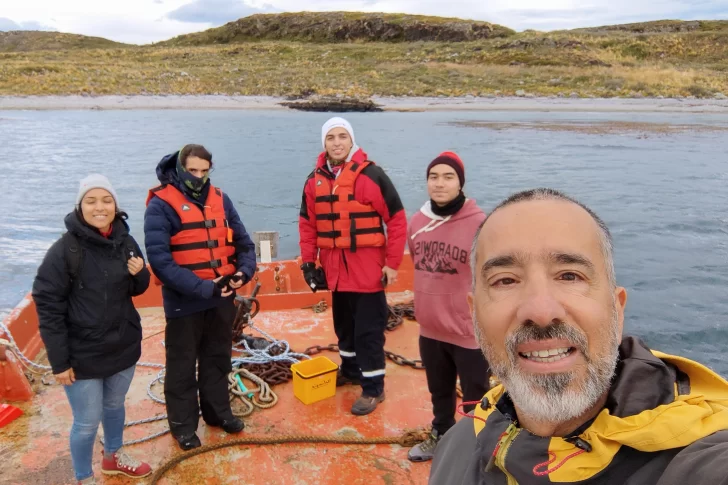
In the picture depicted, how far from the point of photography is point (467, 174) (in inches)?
617

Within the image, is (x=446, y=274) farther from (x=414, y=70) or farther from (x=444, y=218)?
(x=414, y=70)

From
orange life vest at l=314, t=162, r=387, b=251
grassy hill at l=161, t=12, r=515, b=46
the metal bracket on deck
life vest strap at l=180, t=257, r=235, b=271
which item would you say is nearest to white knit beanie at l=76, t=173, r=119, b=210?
life vest strap at l=180, t=257, r=235, b=271

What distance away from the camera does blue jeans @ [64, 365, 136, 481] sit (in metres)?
2.44

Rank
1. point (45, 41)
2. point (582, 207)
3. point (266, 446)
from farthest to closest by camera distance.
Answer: point (45, 41), point (266, 446), point (582, 207)

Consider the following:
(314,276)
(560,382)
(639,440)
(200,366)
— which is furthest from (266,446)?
(639,440)

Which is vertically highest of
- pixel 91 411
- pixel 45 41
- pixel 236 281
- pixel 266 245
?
→ pixel 45 41

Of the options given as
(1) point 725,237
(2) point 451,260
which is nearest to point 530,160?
(1) point 725,237

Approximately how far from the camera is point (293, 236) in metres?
11.0

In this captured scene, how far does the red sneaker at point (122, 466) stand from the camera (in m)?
2.71

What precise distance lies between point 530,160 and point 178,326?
52.5 ft

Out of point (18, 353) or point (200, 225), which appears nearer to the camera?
point (200, 225)

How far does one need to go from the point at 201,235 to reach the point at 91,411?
977 millimetres

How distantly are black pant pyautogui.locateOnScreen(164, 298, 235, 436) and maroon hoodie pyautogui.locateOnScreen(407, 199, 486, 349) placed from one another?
1.11 metres

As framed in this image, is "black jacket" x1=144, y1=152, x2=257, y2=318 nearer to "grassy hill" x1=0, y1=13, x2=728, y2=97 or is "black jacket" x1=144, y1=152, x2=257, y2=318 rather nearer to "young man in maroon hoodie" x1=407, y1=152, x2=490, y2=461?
"young man in maroon hoodie" x1=407, y1=152, x2=490, y2=461
